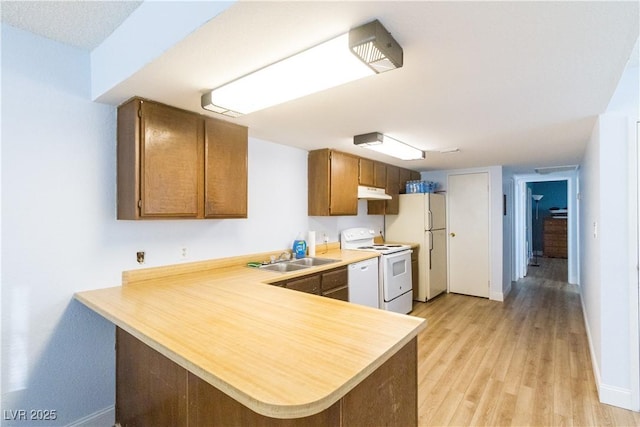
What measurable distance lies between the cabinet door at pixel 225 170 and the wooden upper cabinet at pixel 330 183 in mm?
1134

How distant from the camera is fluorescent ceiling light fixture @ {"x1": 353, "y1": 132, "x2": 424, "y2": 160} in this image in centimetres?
276

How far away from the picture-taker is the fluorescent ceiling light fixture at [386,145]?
2.76m

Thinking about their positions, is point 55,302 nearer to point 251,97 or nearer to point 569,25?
point 251,97

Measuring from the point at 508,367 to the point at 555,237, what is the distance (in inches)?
310

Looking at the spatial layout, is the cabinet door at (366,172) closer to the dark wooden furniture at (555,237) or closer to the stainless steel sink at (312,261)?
the stainless steel sink at (312,261)

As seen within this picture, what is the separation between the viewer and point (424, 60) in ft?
4.76

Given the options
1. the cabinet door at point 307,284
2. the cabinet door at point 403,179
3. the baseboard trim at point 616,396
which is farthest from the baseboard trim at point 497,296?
the cabinet door at point 307,284

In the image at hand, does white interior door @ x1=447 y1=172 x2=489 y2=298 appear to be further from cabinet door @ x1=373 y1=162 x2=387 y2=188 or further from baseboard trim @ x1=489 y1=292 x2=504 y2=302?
cabinet door @ x1=373 y1=162 x2=387 y2=188

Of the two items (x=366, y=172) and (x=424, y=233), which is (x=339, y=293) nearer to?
(x=366, y=172)

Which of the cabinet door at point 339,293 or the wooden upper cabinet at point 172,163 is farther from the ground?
the wooden upper cabinet at point 172,163

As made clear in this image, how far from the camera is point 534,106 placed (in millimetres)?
2062

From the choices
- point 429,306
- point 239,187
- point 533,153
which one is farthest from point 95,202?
point 533,153

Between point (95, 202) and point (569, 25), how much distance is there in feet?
8.51

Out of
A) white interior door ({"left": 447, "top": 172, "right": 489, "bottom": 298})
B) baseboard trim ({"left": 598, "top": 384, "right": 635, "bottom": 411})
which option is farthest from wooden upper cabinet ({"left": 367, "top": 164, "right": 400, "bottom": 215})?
baseboard trim ({"left": 598, "top": 384, "right": 635, "bottom": 411})
